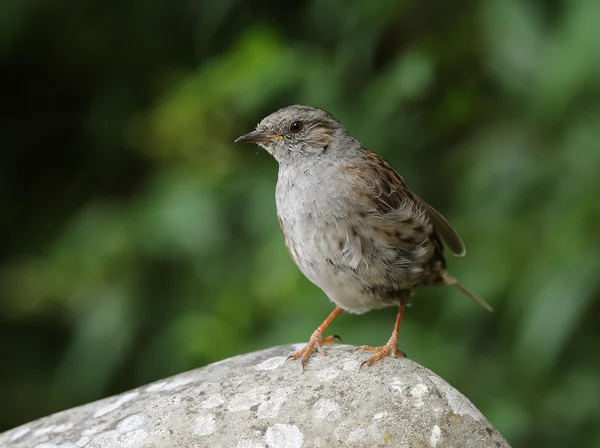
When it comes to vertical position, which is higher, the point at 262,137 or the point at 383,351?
the point at 262,137

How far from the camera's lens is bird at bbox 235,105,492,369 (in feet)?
9.98

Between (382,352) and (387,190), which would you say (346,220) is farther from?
(382,352)

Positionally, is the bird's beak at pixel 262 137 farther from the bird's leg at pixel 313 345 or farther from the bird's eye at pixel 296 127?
the bird's leg at pixel 313 345

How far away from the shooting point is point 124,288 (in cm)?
462

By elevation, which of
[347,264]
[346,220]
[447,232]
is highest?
[346,220]

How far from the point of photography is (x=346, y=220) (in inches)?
120

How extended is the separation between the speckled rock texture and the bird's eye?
84 centimetres

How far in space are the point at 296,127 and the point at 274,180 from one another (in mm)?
1086

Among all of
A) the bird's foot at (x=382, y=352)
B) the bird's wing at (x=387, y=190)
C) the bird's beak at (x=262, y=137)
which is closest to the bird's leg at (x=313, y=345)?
the bird's foot at (x=382, y=352)

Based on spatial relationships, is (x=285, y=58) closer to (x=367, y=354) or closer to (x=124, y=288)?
(x=124, y=288)

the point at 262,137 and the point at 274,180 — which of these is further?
the point at 274,180

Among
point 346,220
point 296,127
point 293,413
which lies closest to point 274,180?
point 296,127

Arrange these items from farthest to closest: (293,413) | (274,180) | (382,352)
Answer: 1. (274,180)
2. (382,352)
3. (293,413)

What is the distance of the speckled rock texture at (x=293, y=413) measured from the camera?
2.66m
